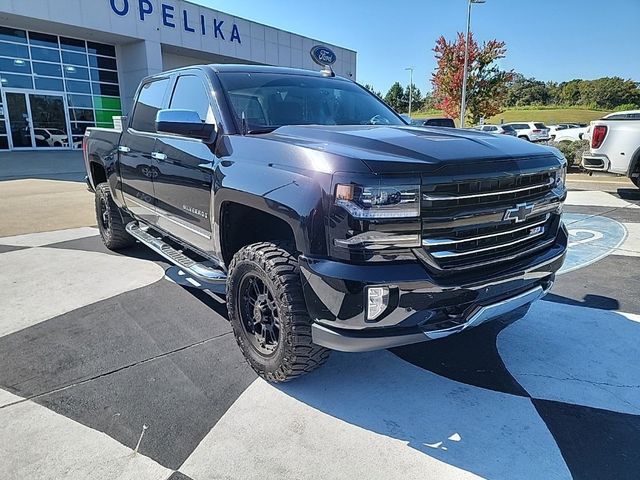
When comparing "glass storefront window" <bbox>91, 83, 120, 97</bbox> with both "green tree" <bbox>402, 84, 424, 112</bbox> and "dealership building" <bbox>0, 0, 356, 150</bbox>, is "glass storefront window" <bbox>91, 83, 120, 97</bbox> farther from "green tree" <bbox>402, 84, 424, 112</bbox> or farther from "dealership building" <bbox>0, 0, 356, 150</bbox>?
"green tree" <bbox>402, 84, 424, 112</bbox>

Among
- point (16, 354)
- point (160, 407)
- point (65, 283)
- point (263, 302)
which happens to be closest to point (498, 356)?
point (263, 302)

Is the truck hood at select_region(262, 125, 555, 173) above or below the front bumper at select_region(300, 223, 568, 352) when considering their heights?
above

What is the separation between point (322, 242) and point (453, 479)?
122cm

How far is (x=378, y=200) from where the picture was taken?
2.12 metres

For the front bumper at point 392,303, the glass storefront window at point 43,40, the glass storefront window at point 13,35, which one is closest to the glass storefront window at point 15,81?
the glass storefront window at point 13,35

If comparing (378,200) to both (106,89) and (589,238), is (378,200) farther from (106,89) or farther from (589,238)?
(106,89)

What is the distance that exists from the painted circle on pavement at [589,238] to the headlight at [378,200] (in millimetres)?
3221

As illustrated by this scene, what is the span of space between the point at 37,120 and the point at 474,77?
85.8 feet

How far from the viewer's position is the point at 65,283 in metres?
4.47

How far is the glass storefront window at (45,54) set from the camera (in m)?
20.8

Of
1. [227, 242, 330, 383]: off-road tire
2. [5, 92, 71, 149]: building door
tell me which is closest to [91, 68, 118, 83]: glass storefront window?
[5, 92, 71, 149]: building door

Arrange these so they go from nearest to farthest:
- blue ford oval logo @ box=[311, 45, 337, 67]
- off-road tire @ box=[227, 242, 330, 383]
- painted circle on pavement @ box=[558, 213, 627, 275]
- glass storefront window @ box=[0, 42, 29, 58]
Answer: off-road tire @ box=[227, 242, 330, 383] → painted circle on pavement @ box=[558, 213, 627, 275] → glass storefront window @ box=[0, 42, 29, 58] → blue ford oval logo @ box=[311, 45, 337, 67]

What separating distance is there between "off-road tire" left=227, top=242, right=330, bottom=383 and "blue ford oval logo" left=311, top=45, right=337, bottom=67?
1113 inches

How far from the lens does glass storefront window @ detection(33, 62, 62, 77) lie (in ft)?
68.8
